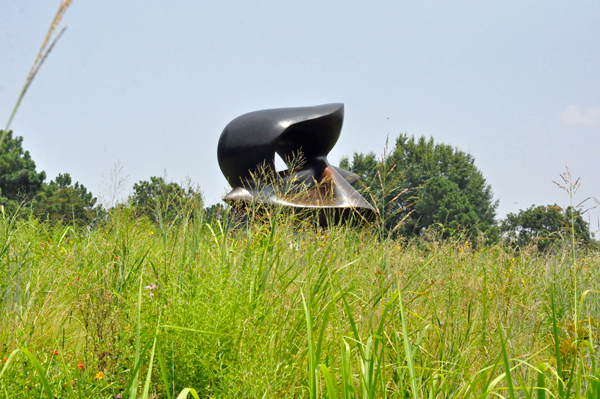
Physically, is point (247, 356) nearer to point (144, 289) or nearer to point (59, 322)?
point (144, 289)

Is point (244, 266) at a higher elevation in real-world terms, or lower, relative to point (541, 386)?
higher

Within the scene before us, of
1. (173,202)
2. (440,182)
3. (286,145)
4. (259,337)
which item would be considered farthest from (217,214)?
(440,182)

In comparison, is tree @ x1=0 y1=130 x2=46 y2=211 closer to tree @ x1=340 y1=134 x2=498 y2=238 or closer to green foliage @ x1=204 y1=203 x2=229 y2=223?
tree @ x1=340 y1=134 x2=498 y2=238

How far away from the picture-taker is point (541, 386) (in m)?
1.46

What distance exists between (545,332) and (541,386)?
6.85 feet

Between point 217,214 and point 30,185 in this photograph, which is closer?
point 217,214

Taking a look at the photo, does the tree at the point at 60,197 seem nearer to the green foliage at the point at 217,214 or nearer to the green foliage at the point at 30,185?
the green foliage at the point at 30,185

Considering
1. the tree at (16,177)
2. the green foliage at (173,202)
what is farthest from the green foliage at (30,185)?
the green foliage at (173,202)

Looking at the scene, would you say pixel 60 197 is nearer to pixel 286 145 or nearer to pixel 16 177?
pixel 16 177

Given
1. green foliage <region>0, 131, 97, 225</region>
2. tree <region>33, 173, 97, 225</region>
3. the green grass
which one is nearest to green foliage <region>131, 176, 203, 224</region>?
the green grass

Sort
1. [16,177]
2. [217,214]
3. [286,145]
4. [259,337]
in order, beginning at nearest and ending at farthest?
[259,337] < [217,214] < [286,145] < [16,177]

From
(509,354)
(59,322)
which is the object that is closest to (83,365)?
(59,322)

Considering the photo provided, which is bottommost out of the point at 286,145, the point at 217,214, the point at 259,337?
the point at 259,337

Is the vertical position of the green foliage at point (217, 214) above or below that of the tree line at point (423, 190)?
below
